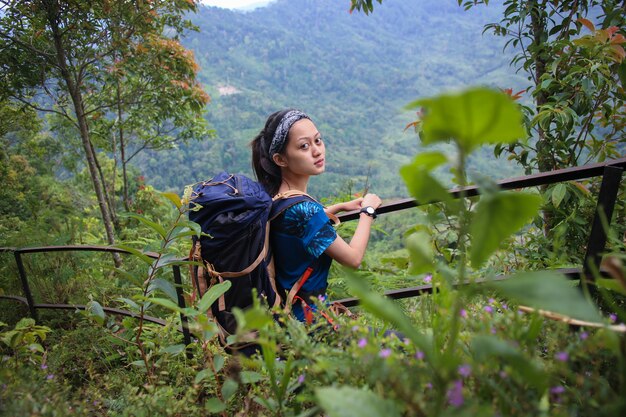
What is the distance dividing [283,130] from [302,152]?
0.46 feet

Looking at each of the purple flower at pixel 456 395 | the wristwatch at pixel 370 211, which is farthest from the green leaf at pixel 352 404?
the wristwatch at pixel 370 211

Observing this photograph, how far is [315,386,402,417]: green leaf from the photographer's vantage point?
0.47 meters

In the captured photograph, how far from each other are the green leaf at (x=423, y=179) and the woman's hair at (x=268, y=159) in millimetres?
1584

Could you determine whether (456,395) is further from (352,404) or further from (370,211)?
(370,211)

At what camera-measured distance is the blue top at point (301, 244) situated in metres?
1.71

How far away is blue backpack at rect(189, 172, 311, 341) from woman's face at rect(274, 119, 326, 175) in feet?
1.53

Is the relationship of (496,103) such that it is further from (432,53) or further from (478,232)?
(432,53)

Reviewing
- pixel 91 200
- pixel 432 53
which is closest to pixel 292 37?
pixel 432 53

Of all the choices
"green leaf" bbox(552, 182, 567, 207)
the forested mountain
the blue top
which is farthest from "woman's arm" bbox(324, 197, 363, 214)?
the forested mountain

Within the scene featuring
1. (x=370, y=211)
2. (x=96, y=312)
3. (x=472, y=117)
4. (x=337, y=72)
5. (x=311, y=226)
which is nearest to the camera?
(x=472, y=117)

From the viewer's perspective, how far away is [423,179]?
0.47 meters

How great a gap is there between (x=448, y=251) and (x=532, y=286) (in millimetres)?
2185

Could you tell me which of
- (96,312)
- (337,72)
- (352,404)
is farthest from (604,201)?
(337,72)

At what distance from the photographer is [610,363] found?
752 mm
